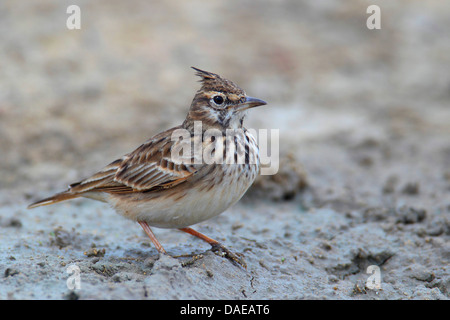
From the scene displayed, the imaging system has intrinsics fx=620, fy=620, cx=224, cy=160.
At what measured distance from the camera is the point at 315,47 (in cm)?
1257

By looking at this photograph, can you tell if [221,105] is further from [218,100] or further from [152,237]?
[152,237]

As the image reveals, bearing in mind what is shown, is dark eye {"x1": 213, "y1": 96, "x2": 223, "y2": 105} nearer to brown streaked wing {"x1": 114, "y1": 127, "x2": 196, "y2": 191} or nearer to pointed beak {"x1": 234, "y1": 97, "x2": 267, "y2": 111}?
pointed beak {"x1": 234, "y1": 97, "x2": 267, "y2": 111}

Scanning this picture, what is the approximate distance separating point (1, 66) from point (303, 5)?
6793 mm

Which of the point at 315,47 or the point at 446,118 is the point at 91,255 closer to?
the point at 446,118

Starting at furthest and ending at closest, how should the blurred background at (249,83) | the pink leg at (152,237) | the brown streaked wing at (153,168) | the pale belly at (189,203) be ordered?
the blurred background at (249,83) → the pink leg at (152,237) → the brown streaked wing at (153,168) → the pale belly at (189,203)

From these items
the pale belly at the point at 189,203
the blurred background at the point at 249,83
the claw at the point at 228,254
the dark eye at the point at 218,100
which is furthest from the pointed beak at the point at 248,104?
the blurred background at the point at 249,83

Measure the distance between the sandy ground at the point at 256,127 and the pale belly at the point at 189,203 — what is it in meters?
0.37

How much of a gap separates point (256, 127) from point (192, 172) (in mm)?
4599

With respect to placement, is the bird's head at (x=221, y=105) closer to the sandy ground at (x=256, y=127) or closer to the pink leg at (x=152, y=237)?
the pink leg at (x=152, y=237)

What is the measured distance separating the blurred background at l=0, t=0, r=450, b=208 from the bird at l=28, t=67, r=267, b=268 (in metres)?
2.06

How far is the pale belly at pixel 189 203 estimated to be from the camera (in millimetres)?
5156

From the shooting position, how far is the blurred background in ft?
28.2
